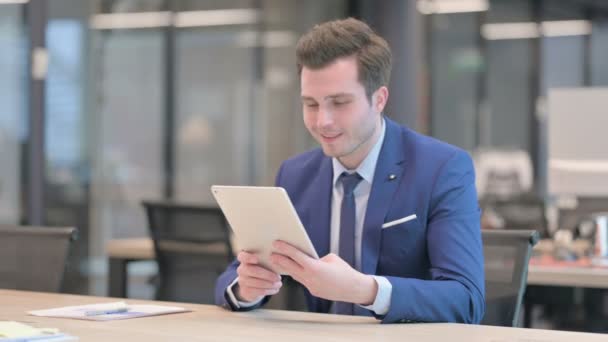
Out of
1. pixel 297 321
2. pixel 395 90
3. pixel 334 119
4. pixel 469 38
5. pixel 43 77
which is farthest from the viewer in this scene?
pixel 469 38

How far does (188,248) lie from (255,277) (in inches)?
94.9

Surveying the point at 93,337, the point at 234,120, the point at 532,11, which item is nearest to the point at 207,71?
the point at 234,120

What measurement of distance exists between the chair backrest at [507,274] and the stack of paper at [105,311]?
87 centimetres

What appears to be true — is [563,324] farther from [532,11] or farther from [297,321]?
[532,11]

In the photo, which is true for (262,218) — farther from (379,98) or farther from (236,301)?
(379,98)

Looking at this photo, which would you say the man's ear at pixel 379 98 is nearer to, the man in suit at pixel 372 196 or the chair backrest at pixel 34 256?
the man in suit at pixel 372 196

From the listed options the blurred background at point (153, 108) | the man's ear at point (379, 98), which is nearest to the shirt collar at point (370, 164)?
the man's ear at point (379, 98)

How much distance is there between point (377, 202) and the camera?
262 cm

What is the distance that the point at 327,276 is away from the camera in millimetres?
2234

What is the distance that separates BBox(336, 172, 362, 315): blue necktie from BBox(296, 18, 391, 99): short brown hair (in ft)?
0.86

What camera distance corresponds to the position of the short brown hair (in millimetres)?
2580

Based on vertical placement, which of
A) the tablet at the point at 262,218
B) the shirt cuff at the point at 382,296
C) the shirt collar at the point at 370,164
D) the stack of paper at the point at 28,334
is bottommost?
the stack of paper at the point at 28,334

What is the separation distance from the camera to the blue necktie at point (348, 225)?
2.65m

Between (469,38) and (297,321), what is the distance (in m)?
11.0
